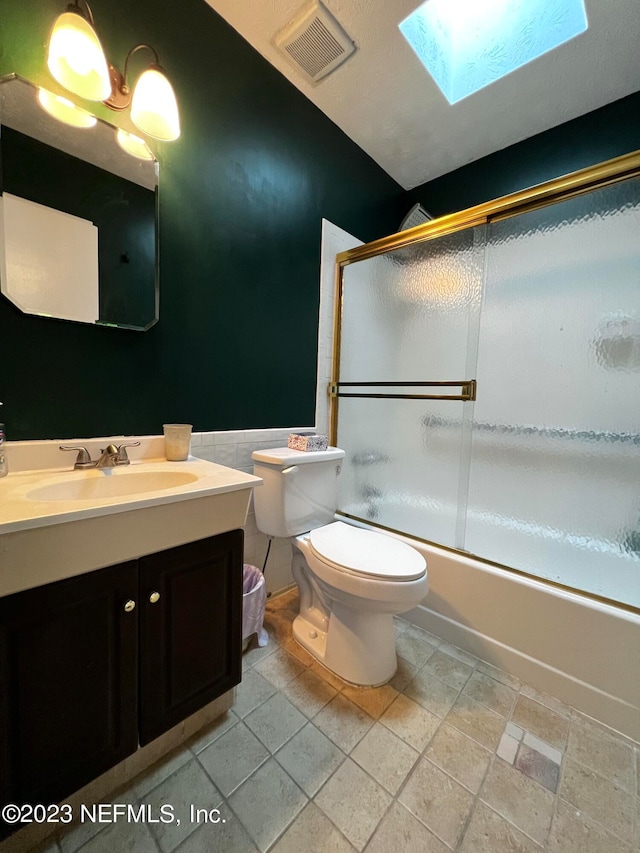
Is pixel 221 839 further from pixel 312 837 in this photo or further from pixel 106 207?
pixel 106 207

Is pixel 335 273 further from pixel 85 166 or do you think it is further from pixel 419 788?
pixel 419 788

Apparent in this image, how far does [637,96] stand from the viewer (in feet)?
4.83

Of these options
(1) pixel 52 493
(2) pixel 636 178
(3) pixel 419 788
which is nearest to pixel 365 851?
(3) pixel 419 788

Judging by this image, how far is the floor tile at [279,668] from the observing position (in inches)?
46.9

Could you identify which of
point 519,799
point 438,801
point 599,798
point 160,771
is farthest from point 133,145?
point 599,798

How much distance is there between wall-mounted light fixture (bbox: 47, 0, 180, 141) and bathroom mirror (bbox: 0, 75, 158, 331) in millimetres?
77

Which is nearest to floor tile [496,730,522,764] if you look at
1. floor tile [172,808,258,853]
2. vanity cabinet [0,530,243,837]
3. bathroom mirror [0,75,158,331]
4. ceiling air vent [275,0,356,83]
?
floor tile [172,808,258,853]

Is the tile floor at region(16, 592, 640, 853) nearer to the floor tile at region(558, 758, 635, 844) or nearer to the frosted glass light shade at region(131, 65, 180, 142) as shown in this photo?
the floor tile at region(558, 758, 635, 844)

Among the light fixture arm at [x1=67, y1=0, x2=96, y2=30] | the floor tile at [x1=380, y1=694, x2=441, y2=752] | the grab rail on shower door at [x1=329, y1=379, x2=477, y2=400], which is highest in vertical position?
the light fixture arm at [x1=67, y1=0, x2=96, y2=30]

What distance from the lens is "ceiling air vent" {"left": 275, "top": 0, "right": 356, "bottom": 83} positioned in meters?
1.21

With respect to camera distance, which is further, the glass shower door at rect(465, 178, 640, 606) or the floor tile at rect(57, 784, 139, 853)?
the glass shower door at rect(465, 178, 640, 606)

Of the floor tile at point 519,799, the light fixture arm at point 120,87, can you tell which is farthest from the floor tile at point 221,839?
the light fixture arm at point 120,87

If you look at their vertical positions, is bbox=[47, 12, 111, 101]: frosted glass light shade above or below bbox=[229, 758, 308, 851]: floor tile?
above

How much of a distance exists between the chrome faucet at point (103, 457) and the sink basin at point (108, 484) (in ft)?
0.12
